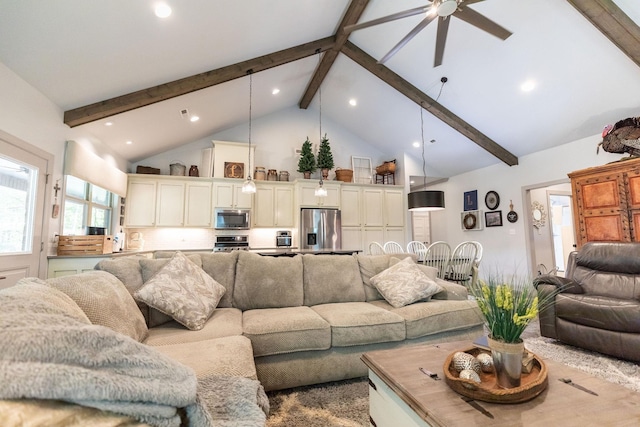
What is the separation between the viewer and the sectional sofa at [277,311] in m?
1.68

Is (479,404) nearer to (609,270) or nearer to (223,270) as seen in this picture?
(223,270)

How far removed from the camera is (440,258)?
4.29m

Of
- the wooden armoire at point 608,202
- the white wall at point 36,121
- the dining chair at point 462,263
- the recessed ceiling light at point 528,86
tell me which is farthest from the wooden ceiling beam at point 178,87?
the wooden armoire at point 608,202

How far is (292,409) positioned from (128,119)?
429 centimetres

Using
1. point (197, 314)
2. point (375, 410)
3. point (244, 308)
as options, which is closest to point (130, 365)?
point (375, 410)

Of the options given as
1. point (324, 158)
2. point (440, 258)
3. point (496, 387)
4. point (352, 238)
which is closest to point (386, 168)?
point (324, 158)

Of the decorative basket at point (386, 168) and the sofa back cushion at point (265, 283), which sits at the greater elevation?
the decorative basket at point (386, 168)

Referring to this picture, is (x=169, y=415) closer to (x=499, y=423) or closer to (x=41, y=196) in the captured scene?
(x=499, y=423)

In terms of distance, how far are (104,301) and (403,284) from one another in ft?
7.31

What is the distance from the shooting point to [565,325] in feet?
9.02

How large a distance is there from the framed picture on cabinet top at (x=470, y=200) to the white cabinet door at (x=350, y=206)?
2512 mm

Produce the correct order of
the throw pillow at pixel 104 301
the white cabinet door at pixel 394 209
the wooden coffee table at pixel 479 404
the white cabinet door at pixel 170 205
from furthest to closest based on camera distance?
1. the white cabinet door at pixel 394 209
2. the white cabinet door at pixel 170 205
3. the throw pillow at pixel 104 301
4. the wooden coffee table at pixel 479 404

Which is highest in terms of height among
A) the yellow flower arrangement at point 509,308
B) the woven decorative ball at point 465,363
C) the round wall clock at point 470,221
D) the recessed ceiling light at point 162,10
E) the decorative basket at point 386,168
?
the recessed ceiling light at point 162,10

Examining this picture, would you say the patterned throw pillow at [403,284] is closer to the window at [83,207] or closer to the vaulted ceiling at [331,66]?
the vaulted ceiling at [331,66]
